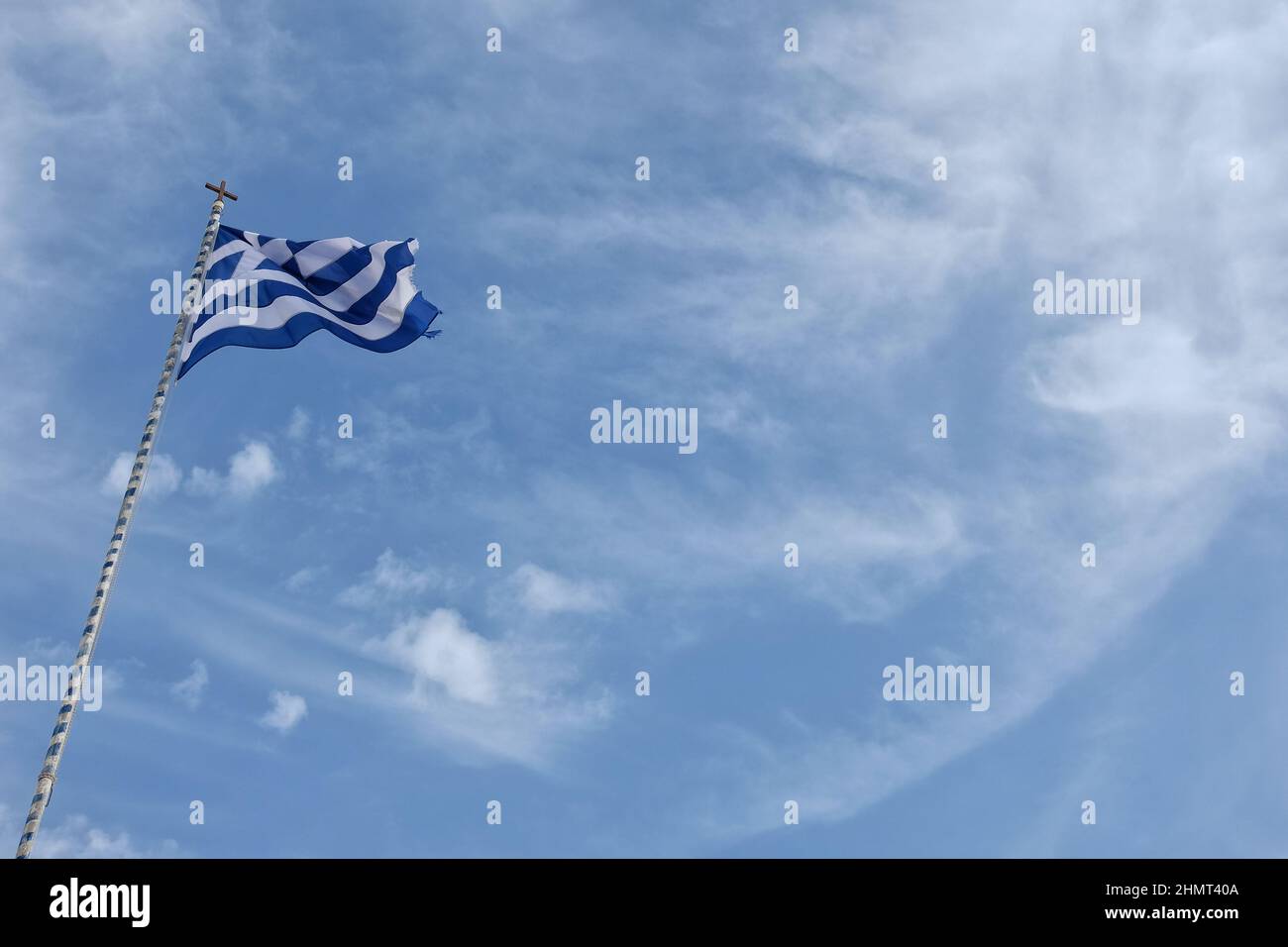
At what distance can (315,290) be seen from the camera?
116ft

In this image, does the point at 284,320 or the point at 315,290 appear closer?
the point at 284,320

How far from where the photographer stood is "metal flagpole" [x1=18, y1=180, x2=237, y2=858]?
977 inches

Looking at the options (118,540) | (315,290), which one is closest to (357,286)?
(315,290)

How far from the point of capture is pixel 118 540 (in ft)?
93.9

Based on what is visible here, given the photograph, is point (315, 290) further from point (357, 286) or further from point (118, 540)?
point (118, 540)

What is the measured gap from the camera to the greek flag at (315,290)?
33500mm

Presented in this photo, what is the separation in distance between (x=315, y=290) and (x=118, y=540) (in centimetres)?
1024

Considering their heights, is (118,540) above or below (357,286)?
below

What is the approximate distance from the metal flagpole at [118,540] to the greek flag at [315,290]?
Answer: 20.2 inches

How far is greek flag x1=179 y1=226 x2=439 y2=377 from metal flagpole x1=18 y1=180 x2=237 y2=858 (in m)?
0.51

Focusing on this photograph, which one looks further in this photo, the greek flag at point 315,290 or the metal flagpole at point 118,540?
the greek flag at point 315,290
